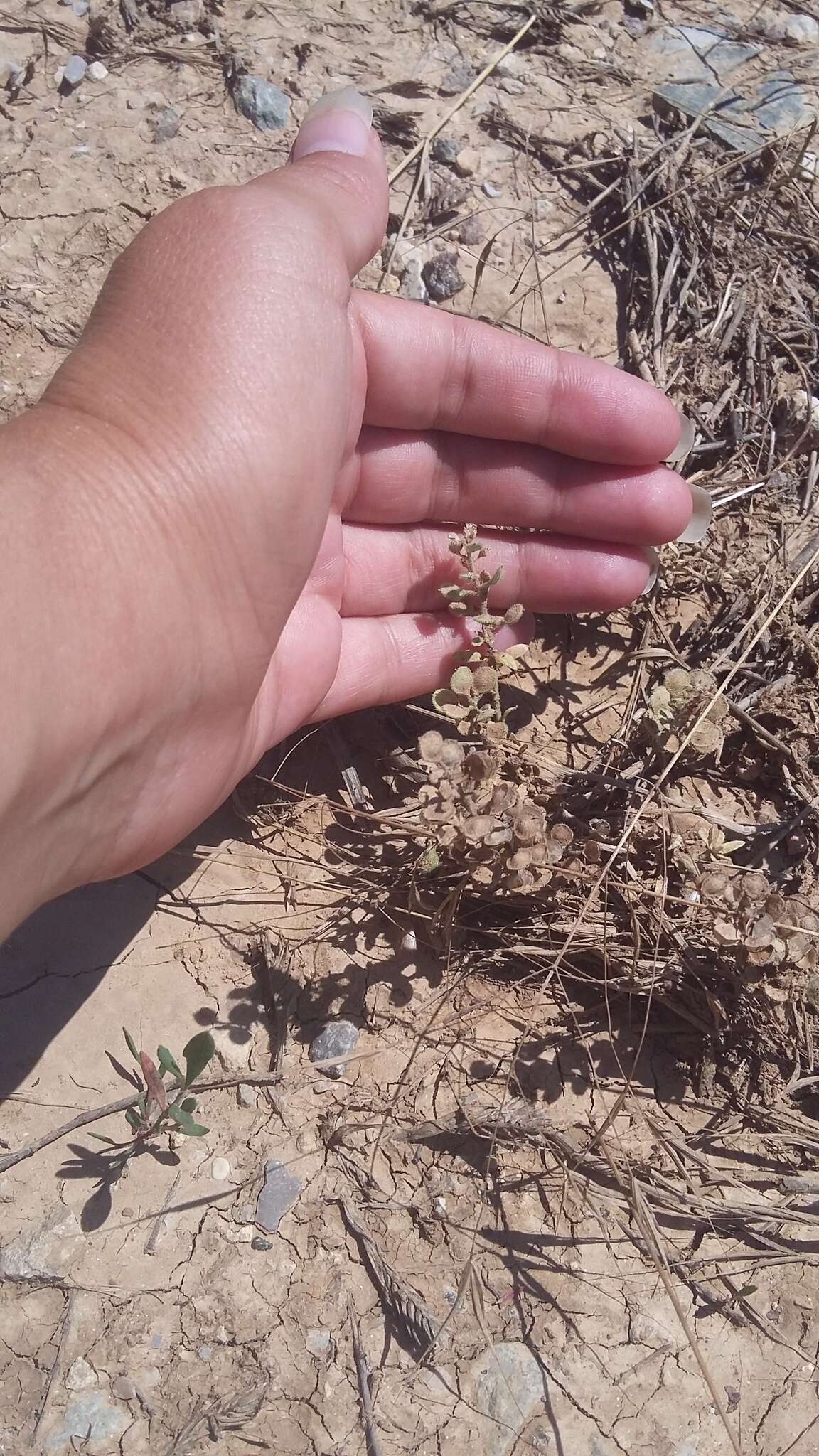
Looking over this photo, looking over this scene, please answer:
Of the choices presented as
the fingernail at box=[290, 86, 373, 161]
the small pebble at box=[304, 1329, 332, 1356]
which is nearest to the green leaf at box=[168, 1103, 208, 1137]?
the small pebble at box=[304, 1329, 332, 1356]

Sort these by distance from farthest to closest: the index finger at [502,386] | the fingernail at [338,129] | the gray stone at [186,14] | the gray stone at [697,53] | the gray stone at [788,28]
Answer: the gray stone at [788,28]
the gray stone at [697,53]
the gray stone at [186,14]
the index finger at [502,386]
the fingernail at [338,129]

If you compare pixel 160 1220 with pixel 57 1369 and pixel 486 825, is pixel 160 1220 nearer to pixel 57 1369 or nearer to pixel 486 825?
pixel 57 1369

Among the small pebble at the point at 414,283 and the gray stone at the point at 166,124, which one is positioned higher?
the gray stone at the point at 166,124

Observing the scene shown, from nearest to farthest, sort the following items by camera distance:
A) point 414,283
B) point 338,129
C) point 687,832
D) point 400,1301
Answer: point 400,1301 → point 338,129 → point 687,832 → point 414,283

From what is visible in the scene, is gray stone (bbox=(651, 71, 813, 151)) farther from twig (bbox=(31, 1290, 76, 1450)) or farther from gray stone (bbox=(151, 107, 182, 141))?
twig (bbox=(31, 1290, 76, 1450))

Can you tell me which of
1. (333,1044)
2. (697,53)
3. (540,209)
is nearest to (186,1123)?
(333,1044)

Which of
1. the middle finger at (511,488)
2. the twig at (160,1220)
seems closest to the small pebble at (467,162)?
the middle finger at (511,488)

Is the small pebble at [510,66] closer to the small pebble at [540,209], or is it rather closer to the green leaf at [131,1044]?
the small pebble at [540,209]
